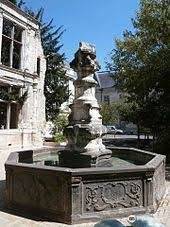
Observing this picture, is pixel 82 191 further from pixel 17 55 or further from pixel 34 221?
pixel 17 55

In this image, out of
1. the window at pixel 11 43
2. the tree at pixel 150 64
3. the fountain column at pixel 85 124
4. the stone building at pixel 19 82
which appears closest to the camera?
the fountain column at pixel 85 124

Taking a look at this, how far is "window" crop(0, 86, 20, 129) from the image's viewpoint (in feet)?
62.0

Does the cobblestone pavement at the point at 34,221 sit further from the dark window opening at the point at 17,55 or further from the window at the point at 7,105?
the dark window opening at the point at 17,55

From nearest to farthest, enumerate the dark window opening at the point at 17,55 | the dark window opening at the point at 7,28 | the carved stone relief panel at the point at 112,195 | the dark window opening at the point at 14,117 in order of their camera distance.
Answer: the carved stone relief panel at the point at 112,195
the dark window opening at the point at 7,28
the dark window opening at the point at 14,117
the dark window opening at the point at 17,55

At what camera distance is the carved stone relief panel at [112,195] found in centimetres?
601

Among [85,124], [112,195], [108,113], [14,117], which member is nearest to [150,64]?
[14,117]

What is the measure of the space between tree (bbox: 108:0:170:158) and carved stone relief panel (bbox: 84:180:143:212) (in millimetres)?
11370

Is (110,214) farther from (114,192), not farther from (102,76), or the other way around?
(102,76)

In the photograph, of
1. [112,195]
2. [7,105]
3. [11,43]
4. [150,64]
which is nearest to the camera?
[112,195]

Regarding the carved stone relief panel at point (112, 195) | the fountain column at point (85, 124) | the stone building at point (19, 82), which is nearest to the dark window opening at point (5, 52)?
the stone building at point (19, 82)

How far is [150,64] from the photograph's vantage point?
17.5m

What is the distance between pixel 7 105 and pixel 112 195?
14.1 metres

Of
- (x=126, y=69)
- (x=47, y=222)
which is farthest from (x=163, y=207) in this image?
(x=126, y=69)

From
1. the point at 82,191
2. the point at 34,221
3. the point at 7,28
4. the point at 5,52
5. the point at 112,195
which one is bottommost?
the point at 34,221
